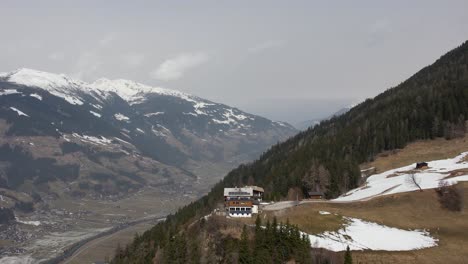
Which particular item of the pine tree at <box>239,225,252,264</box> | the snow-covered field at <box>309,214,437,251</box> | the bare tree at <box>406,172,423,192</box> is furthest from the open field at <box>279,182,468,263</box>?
the pine tree at <box>239,225,252,264</box>

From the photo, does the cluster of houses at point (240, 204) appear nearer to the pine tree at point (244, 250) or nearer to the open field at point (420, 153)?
the pine tree at point (244, 250)

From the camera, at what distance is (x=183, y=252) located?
114812 mm

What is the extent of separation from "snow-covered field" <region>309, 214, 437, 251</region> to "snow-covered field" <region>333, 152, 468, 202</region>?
88.3 feet

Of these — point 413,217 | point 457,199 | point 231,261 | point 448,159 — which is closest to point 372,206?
point 413,217

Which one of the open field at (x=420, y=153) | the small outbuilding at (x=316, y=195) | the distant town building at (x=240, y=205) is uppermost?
the open field at (x=420, y=153)

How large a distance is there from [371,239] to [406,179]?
167 ft

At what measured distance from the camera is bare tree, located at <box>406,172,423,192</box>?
5413 inches

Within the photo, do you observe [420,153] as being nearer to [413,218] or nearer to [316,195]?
[316,195]

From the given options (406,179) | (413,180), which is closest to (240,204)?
(413,180)

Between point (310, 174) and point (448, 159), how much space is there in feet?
157

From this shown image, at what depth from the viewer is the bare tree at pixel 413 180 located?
→ 137500 millimetres

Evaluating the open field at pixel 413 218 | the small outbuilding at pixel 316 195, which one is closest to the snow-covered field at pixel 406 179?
the open field at pixel 413 218

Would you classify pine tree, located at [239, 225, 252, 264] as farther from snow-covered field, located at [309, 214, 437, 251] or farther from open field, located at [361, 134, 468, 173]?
open field, located at [361, 134, 468, 173]

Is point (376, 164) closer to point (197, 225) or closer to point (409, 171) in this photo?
point (409, 171)
